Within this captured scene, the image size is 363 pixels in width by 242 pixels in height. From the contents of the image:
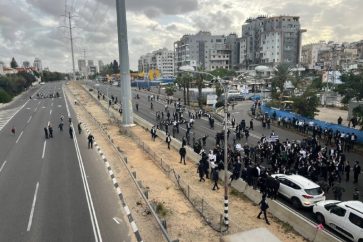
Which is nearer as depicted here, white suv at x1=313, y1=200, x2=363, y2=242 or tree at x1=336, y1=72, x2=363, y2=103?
white suv at x1=313, y1=200, x2=363, y2=242

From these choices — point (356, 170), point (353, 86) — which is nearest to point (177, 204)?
point (356, 170)

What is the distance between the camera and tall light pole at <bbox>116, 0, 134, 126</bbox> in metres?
37.8

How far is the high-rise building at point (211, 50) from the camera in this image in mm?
146875

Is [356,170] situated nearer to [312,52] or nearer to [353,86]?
[353,86]

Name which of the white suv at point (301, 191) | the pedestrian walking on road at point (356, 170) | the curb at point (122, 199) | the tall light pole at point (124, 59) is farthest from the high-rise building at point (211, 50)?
the white suv at point (301, 191)

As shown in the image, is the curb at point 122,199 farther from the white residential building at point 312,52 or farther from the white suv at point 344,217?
the white residential building at point 312,52

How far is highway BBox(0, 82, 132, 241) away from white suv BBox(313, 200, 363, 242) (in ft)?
29.6

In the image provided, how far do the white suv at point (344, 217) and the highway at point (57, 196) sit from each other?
9.01m

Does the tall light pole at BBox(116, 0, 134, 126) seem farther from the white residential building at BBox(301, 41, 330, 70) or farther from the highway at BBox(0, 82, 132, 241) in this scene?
the white residential building at BBox(301, 41, 330, 70)

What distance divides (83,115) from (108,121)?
7.98 metres

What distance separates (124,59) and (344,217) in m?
30.7

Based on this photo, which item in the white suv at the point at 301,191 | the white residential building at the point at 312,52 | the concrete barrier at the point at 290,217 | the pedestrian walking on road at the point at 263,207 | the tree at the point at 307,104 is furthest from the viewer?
the white residential building at the point at 312,52

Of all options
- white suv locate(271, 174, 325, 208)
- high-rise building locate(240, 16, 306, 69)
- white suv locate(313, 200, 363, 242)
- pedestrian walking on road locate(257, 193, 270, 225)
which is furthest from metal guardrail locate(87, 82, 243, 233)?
high-rise building locate(240, 16, 306, 69)

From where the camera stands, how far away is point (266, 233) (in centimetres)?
1130
